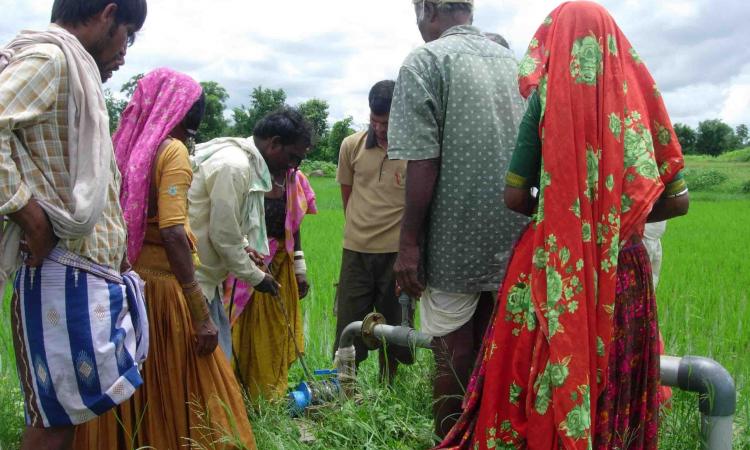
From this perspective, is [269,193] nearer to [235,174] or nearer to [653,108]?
[235,174]

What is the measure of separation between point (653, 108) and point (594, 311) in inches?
23.1

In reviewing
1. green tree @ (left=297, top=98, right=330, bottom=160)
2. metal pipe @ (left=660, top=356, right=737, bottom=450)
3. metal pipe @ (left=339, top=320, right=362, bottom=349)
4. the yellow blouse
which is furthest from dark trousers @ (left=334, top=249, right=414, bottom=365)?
green tree @ (left=297, top=98, right=330, bottom=160)

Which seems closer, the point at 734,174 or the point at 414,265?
the point at 414,265

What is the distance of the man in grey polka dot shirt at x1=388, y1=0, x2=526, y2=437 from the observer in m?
2.41

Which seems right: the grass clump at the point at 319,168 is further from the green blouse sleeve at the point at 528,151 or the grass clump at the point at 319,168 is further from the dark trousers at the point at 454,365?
the green blouse sleeve at the point at 528,151

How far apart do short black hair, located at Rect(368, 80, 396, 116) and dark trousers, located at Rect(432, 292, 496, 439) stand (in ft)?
5.20

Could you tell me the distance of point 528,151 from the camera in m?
1.92

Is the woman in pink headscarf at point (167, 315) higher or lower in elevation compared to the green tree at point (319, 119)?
lower

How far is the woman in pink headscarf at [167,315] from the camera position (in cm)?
248

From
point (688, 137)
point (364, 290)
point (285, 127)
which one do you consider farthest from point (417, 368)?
point (688, 137)

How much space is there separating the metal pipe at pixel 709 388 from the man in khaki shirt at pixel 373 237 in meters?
1.91

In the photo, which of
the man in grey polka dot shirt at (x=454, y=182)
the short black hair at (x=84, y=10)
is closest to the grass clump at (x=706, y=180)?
the man in grey polka dot shirt at (x=454, y=182)

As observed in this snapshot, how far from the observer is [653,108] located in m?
1.92

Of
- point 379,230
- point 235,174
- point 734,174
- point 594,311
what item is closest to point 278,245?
point 379,230
